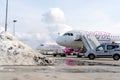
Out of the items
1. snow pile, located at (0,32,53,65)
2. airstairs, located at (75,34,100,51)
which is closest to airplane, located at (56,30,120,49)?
airstairs, located at (75,34,100,51)

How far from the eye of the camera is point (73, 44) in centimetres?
5250

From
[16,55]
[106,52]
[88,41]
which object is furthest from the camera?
[88,41]

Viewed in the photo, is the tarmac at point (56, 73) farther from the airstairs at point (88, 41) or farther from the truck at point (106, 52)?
the airstairs at point (88, 41)

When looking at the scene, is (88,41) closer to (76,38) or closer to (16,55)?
(76,38)

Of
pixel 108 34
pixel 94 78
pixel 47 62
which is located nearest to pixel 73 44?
pixel 108 34

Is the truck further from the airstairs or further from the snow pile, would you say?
the snow pile

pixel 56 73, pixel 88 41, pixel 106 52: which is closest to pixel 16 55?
pixel 56 73

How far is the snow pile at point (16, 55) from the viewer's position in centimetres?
2034

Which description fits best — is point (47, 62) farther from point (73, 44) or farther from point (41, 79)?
point (73, 44)

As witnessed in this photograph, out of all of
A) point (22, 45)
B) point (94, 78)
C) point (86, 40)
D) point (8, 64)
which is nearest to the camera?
point (94, 78)

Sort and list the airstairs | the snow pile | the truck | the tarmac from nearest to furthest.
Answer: the tarmac, the snow pile, the truck, the airstairs

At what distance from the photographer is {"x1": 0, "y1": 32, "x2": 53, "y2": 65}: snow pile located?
66.7 feet

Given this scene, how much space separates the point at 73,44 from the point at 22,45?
1233 inches

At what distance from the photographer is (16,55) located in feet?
67.2
